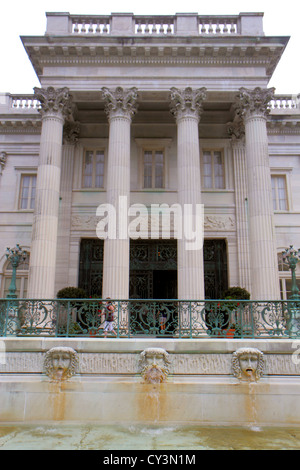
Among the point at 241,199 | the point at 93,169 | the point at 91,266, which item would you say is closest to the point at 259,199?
the point at 241,199

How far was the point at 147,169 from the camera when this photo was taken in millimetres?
20609

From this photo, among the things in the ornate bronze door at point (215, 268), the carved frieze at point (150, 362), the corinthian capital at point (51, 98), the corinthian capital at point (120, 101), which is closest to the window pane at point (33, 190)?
the corinthian capital at point (51, 98)

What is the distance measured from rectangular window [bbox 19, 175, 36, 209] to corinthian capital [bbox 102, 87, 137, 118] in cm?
699

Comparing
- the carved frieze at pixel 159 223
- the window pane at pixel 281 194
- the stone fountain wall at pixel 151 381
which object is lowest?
the stone fountain wall at pixel 151 381

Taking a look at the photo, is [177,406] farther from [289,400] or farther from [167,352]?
[289,400]

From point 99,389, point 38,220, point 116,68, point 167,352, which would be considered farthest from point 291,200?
point 99,389

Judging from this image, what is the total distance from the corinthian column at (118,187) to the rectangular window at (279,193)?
8.96 metres

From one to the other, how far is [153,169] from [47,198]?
21.3 feet

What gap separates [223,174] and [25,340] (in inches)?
561

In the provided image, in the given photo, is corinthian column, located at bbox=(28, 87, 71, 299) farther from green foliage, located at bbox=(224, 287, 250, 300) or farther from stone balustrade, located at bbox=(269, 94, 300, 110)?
stone balustrade, located at bbox=(269, 94, 300, 110)

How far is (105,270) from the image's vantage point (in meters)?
15.5

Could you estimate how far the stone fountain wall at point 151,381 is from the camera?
891 cm
